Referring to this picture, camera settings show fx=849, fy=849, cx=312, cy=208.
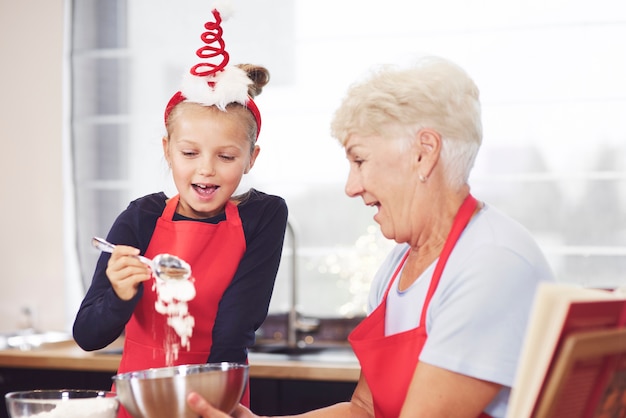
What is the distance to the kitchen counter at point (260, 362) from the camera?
8.93 ft

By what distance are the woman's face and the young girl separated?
0.33m

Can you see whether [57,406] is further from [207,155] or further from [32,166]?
[32,166]

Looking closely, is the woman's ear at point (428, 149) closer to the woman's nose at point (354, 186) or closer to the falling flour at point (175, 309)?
the woman's nose at point (354, 186)

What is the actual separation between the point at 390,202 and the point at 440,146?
141mm

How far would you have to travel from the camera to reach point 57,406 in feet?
4.34

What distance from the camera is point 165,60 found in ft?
12.4

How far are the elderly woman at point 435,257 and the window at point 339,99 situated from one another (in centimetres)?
154

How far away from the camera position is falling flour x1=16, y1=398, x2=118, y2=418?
4.32 ft

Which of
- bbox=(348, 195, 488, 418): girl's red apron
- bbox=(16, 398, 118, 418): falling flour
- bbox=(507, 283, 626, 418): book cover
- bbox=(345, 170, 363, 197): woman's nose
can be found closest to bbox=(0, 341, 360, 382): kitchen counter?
bbox=(348, 195, 488, 418): girl's red apron

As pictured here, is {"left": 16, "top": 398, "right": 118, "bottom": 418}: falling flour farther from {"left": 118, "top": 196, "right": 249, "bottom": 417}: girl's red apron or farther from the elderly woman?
{"left": 118, "top": 196, "right": 249, "bottom": 417}: girl's red apron

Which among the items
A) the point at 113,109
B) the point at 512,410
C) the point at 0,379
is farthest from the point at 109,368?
the point at 512,410

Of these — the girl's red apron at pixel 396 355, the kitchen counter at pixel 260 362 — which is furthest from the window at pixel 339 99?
the girl's red apron at pixel 396 355

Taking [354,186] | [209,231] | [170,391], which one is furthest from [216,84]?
[170,391]

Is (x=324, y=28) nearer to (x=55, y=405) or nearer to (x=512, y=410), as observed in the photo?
(x=55, y=405)
